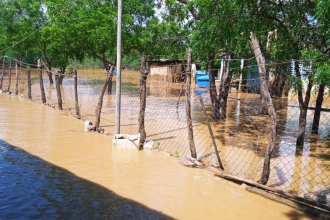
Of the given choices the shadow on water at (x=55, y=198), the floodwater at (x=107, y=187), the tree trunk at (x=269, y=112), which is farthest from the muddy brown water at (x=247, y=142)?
the shadow on water at (x=55, y=198)

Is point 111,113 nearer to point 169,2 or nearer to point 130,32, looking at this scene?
point 169,2

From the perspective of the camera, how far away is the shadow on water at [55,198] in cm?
389

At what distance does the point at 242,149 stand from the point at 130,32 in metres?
11.4

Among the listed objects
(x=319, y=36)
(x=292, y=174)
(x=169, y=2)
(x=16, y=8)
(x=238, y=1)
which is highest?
(x=16, y=8)

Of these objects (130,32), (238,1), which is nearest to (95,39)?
(130,32)

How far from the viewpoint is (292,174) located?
6082mm

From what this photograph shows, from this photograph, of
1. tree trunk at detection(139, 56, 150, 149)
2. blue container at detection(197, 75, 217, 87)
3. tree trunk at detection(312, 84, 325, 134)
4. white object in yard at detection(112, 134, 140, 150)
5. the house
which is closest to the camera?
white object in yard at detection(112, 134, 140, 150)

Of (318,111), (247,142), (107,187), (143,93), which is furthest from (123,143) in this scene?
(318,111)

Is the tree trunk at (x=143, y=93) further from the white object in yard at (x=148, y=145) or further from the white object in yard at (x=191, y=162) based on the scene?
the white object in yard at (x=191, y=162)

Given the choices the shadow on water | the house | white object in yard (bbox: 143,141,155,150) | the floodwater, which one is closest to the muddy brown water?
white object in yard (bbox: 143,141,155,150)

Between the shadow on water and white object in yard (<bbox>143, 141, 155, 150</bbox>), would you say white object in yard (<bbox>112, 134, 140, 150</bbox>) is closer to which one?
white object in yard (<bbox>143, 141, 155, 150</bbox>)

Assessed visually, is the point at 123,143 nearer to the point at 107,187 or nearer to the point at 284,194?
the point at 107,187

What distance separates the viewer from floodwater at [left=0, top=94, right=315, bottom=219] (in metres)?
4.05

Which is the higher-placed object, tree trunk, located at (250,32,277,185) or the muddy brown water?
tree trunk, located at (250,32,277,185)
